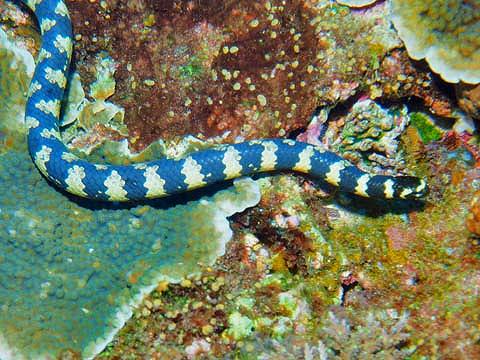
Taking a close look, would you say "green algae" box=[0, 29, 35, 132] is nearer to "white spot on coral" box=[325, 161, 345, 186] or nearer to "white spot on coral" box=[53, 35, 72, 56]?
"white spot on coral" box=[53, 35, 72, 56]

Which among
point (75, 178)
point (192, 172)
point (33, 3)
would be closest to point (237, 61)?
point (192, 172)

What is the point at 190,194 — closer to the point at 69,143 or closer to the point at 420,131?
the point at 69,143

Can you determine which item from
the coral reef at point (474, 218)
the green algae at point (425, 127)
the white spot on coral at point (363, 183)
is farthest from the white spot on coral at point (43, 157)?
the coral reef at point (474, 218)

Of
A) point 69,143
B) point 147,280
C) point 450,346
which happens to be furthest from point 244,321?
point 69,143

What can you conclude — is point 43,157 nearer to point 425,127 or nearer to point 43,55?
point 43,55

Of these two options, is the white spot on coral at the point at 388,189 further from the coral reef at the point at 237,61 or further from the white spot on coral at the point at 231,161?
the white spot on coral at the point at 231,161

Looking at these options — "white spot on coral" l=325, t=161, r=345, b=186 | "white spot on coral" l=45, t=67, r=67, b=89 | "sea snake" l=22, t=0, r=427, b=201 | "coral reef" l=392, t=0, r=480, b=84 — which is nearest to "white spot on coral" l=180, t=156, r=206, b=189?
"sea snake" l=22, t=0, r=427, b=201
